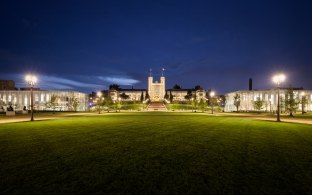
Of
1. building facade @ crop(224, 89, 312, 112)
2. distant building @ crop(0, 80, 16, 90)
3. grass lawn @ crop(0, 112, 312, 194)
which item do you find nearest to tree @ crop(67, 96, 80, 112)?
distant building @ crop(0, 80, 16, 90)

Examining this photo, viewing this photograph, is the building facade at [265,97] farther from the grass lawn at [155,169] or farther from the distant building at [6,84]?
the distant building at [6,84]

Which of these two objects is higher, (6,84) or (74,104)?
(6,84)

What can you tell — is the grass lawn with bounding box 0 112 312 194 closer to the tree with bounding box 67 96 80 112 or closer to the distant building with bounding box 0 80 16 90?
the tree with bounding box 67 96 80 112

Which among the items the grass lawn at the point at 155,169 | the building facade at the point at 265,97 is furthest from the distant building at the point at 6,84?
the grass lawn at the point at 155,169

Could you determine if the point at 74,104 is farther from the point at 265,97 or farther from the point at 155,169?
the point at 265,97

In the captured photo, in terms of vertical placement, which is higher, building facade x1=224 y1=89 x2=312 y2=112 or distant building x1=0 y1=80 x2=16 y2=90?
distant building x1=0 y1=80 x2=16 y2=90

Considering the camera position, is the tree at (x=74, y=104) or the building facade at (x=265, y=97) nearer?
the tree at (x=74, y=104)

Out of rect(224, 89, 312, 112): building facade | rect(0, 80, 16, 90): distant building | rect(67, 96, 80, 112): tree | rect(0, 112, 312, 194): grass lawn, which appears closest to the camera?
rect(0, 112, 312, 194): grass lawn

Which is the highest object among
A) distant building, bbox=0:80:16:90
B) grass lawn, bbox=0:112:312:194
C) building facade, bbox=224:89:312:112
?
distant building, bbox=0:80:16:90

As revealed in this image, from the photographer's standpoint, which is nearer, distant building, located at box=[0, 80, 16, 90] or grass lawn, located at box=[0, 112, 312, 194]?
grass lawn, located at box=[0, 112, 312, 194]

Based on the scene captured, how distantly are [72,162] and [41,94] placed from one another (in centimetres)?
12539

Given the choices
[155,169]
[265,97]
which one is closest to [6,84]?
[265,97]

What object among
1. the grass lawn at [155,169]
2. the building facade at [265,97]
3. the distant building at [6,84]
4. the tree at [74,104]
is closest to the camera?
the grass lawn at [155,169]

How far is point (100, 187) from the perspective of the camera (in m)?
6.16
